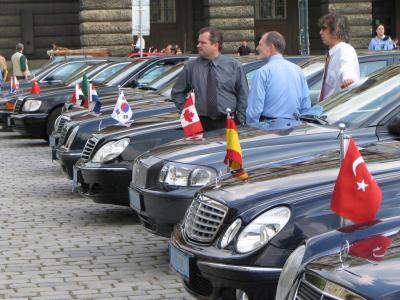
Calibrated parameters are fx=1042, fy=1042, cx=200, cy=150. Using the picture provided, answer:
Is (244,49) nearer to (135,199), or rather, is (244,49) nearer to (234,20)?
(234,20)

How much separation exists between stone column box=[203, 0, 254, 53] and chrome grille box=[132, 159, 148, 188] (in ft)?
95.7

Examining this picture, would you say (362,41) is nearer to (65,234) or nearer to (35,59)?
(35,59)

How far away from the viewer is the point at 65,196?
42.0 ft

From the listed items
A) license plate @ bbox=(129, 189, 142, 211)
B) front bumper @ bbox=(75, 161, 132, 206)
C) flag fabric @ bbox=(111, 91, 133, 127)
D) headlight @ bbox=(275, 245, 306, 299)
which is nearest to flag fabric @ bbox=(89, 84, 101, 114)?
flag fabric @ bbox=(111, 91, 133, 127)

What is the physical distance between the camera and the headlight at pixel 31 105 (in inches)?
751

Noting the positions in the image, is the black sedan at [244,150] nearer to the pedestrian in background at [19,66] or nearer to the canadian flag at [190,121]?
the canadian flag at [190,121]

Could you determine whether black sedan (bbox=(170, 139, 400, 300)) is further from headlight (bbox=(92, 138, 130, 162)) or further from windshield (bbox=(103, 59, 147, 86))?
windshield (bbox=(103, 59, 147, 86))

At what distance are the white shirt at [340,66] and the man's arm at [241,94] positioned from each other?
89 centimetres

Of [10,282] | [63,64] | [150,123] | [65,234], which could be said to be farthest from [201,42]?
[63,64]

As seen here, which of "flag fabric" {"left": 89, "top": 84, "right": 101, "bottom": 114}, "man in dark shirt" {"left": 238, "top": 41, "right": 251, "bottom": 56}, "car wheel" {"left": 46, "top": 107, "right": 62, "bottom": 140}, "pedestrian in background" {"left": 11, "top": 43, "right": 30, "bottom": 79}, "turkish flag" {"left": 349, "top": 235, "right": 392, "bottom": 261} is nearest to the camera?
"turkish flag" {"left": 349, "top": 235, "right": 392, "bottom": 261}

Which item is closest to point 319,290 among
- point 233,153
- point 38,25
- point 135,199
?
point 233,153

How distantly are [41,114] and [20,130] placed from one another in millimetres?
640

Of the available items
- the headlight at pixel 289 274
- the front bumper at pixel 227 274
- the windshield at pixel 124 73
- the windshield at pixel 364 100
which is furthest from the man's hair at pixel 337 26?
the windshield at pixel 124 73

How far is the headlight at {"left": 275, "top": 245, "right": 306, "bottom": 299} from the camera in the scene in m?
4.44
